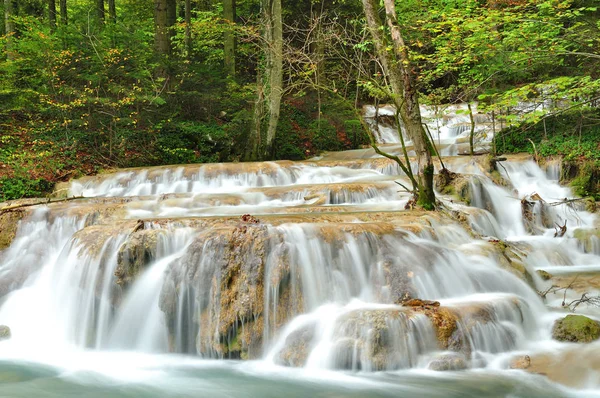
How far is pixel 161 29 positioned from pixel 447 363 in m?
14.6

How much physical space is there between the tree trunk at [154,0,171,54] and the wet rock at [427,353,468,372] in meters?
13.9

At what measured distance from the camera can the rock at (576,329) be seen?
5.57 metres

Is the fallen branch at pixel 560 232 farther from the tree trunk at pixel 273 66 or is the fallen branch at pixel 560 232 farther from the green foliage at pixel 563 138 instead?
the tree trunk at pixel 273 66

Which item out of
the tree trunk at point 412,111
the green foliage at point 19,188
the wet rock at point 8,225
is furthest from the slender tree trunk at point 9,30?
the tree trunk at point 412,111

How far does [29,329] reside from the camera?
6953mm

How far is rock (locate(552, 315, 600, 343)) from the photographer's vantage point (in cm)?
557

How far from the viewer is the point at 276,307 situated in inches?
237

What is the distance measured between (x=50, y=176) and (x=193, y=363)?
8794 millimetres

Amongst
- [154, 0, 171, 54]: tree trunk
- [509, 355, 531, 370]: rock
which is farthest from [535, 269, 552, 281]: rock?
[154, 0, 171, 54]: tree trunk

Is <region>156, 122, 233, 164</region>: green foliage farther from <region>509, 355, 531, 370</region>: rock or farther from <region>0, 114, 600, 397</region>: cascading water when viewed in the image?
<region>509, 355, 531, 370</region>: rock

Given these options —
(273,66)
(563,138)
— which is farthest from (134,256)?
(563,138)

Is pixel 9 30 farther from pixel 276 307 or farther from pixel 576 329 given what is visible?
pixel 576 329

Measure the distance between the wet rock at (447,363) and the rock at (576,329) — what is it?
130 centimetres

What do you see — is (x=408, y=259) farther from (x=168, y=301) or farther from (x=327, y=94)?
(x=327, y=94)
